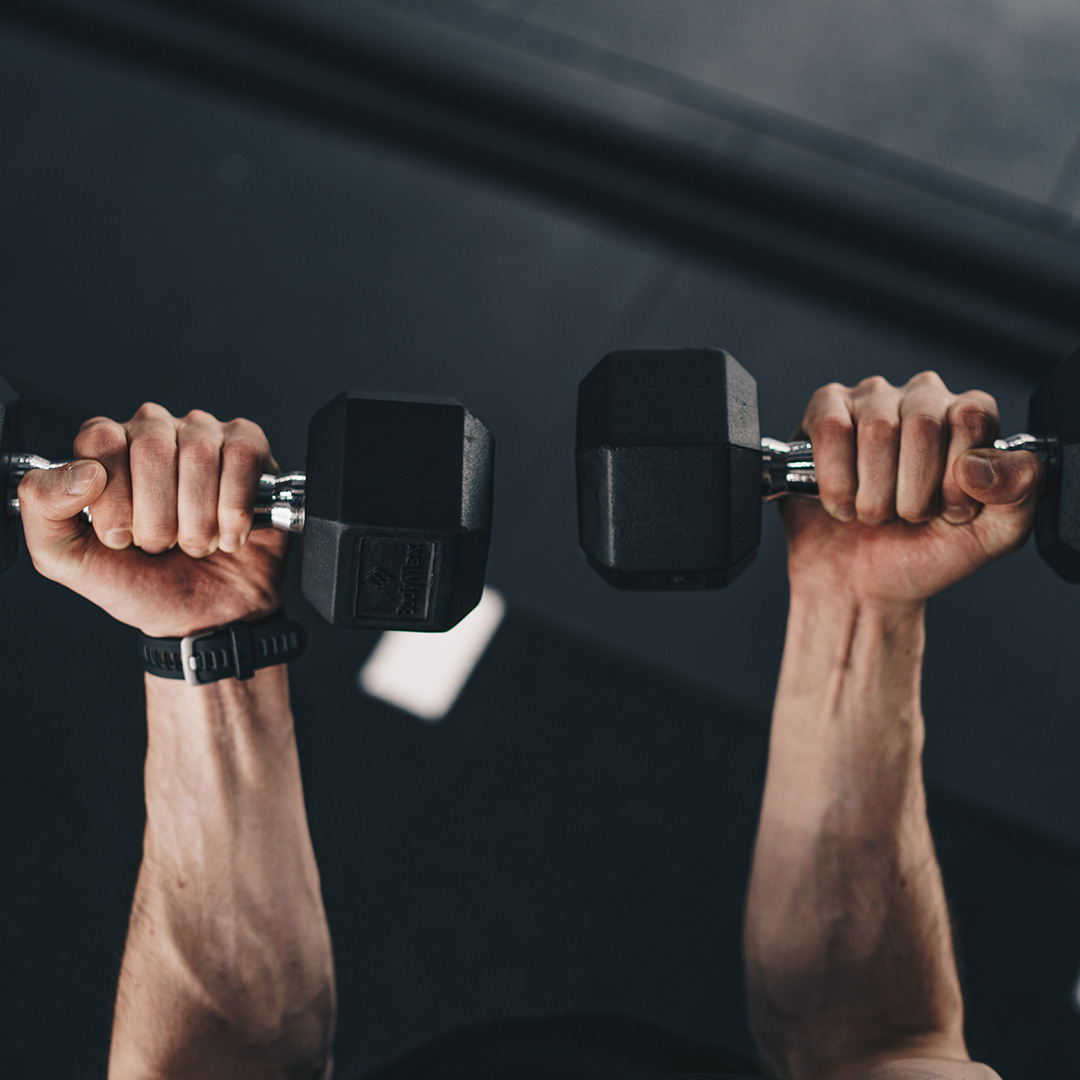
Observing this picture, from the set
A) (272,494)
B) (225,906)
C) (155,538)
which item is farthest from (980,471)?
(225,906)

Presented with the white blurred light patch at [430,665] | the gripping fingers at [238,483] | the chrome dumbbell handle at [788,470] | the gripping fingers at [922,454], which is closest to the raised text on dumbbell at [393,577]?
the gripping fingers at [238,483]

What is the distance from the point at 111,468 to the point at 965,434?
2.49 feet

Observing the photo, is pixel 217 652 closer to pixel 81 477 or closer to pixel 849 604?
pixel 81 477

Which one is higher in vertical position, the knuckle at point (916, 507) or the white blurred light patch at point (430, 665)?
the knuckle at point (916, 507)

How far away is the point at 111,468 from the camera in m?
0.80

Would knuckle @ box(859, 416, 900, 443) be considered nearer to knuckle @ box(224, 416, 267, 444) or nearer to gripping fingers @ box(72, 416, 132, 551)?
knuckle @ box(224, 416, 267, 444)

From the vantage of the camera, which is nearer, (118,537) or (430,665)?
(118,537)

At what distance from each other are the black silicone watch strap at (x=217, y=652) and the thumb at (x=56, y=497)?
0.50ft

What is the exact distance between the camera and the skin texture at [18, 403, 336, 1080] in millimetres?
898

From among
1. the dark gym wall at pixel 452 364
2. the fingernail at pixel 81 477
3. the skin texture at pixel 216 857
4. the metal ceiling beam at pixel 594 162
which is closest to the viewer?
the fingernail at pixel 81 477

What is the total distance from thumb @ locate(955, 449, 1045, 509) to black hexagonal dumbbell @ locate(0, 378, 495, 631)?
43 centimetres

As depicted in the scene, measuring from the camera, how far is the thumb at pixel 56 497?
2.57 feet

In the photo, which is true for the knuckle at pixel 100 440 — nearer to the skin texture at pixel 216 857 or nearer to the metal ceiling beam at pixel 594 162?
the skin texture at pixel 216 857

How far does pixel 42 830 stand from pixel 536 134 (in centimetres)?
180
